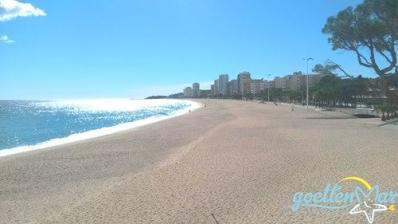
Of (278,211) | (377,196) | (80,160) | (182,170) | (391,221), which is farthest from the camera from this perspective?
(80,160)

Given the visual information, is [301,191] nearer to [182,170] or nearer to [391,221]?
[391,221]

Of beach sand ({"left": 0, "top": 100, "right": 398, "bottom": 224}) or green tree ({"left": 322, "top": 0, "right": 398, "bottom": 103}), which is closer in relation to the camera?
beach sand ({"left": 0, "top": 100, "right": 398, "bottom": 224})

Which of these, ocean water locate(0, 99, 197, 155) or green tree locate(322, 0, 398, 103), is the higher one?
green tree locate(322, 0, 398, 103)

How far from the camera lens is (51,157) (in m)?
15.9

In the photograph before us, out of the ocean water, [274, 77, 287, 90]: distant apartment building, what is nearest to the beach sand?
the ocean water

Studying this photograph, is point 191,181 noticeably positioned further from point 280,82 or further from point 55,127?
point 280,82

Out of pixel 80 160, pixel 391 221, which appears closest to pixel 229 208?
pixel 391 221

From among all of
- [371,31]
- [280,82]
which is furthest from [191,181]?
[280,82]

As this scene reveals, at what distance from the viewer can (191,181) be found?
973 cm

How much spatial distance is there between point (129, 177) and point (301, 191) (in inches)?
177

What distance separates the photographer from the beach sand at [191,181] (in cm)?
704

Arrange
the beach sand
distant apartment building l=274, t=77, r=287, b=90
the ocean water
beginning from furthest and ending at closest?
distant apartment building l=274, t=77, r=287, b=90 → the ocean water → the beach sand

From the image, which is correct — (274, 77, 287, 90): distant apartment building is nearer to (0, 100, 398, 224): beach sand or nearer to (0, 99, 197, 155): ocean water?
A: (0, 99, 197, 155): ocean water

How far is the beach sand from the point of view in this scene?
704 centimetres
